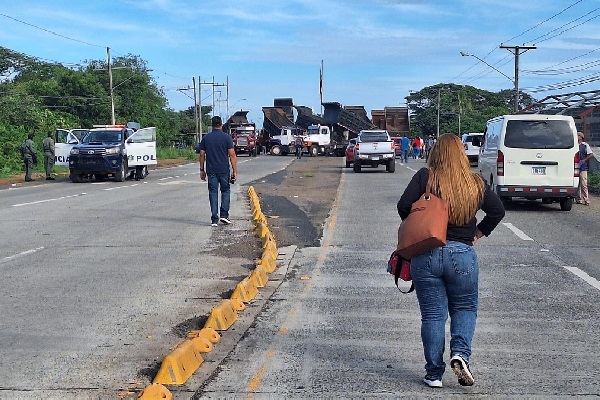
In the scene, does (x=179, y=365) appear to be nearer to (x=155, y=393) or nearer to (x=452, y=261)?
(x=155, y=393)

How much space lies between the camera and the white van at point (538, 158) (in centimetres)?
1819

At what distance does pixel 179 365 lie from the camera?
19.6 feet

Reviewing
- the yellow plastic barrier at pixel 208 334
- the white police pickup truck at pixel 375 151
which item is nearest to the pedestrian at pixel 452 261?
the yellow plastic barrier at pixel 208 334

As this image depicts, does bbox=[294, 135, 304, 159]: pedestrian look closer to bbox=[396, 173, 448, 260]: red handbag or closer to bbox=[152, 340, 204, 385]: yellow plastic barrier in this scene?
bbox=[152, 340, 204, 385]: yellow plastic barrier

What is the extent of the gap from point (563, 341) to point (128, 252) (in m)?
7.12

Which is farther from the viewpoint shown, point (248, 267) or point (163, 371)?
point (248, 267)

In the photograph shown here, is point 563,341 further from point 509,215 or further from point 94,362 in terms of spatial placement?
point 509,215

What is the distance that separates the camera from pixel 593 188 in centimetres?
2559

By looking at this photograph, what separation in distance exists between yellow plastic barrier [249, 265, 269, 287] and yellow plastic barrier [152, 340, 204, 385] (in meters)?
3.07

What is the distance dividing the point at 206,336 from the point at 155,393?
63.2 inches

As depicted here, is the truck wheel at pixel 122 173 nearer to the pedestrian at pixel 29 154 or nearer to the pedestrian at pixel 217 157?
the pedestrian at pixel 29 154

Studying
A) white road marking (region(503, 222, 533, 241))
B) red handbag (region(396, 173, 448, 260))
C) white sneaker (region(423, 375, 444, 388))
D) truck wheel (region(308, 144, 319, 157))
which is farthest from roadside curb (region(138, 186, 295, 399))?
truck wheel (region(308, 144, 319, 157))

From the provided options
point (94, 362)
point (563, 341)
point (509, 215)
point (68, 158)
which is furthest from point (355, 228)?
point (68, 158)

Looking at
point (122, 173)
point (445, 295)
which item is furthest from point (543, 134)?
point (122, 173)
